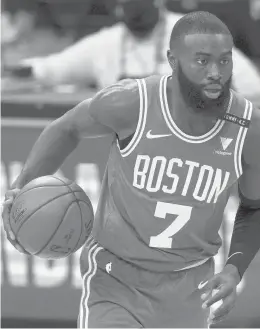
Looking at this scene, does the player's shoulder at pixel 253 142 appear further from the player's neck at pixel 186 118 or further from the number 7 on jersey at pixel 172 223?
the number 7 on jersey at pixel 172 223

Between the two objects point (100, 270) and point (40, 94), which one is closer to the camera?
point (100, 270)

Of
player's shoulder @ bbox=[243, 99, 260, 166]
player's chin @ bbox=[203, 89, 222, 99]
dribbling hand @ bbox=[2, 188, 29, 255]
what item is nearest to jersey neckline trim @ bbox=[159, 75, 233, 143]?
player's shoulder @ bbox=[243, 99, 260, 166]

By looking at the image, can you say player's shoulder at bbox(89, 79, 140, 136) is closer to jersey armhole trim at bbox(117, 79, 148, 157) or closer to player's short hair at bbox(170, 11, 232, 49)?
jersey armhole trim at bbox(117, 79, 148, 157)

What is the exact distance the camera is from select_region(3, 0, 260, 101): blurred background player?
6.52m

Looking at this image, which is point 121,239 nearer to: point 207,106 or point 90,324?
point 90,324

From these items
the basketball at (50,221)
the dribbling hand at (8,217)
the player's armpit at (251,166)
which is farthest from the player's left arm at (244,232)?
the dribbling hand at (8,217)

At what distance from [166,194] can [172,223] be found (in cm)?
12

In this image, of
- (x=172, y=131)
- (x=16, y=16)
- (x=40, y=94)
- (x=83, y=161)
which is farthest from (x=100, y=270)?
(x=16, y=16)

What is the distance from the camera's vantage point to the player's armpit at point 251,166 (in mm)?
3414

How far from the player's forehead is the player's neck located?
212mm

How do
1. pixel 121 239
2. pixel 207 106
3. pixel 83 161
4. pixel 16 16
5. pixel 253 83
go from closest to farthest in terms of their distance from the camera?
pixel 207 106, pixel 121 239, pixel 83 161, pixel 253 83, pixel 16 16

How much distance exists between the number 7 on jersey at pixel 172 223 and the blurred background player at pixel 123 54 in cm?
294

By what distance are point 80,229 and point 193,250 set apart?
0.47 meters

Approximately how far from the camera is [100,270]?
3.57 m
